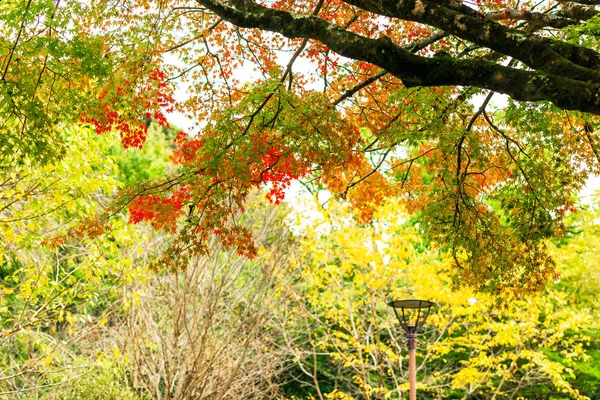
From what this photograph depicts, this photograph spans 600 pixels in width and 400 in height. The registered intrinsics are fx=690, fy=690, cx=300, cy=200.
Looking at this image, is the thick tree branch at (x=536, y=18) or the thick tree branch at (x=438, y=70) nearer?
the thick tree branch at (x=438, y=70)

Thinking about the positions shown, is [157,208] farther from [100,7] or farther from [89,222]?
[100,7]

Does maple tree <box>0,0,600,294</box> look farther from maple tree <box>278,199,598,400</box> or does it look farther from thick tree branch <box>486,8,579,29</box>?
maple tree <box>278,199,598,400</box>

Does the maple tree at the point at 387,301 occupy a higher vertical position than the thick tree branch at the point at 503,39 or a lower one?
higher

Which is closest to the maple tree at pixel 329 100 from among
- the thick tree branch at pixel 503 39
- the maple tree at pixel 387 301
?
the thick tree branch at pixel 503 39

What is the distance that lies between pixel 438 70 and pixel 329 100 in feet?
7.20

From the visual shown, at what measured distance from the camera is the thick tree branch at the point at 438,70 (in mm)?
3865

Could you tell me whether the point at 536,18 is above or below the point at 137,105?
above

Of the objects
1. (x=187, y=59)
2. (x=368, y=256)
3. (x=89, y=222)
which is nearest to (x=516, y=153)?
(x=187, y=59)

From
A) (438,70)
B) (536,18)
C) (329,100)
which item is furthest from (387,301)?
(438,70)

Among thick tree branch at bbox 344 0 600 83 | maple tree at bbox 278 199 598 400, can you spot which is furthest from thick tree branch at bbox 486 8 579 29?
maple tree at bbox 278 199 598 400

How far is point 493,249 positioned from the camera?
7.66 meters

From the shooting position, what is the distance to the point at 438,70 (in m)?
4.23

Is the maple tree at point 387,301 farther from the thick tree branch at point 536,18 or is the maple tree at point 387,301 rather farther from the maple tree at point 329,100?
the thick tree branch at point 536,18

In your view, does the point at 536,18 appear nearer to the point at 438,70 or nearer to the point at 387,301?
the point at 438,70
